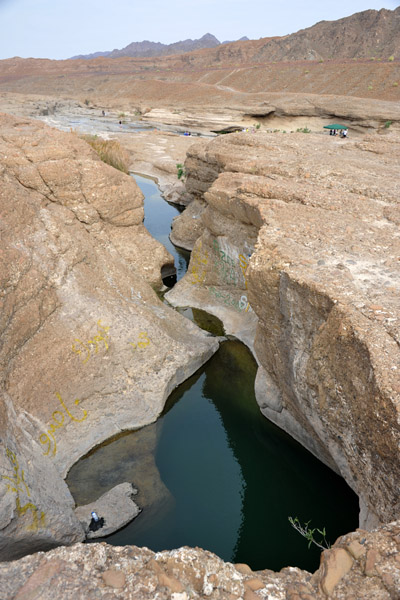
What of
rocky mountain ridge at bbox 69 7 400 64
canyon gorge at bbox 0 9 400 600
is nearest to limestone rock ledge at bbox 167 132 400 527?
canyon gorge at bbox 0 9 400 600

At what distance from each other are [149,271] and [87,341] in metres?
4.39

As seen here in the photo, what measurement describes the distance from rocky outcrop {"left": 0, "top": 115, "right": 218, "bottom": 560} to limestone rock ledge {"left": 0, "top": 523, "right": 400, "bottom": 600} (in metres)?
1.96

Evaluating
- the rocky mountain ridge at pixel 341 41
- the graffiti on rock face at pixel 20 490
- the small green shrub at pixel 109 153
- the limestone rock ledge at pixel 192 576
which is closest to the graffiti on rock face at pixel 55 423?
the graffiti on rock face at pixel 20 490

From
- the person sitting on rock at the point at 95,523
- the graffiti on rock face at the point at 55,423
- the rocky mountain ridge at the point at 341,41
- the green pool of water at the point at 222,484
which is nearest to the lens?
the person sitting on rock at the point at 95,523

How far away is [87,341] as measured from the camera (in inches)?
325

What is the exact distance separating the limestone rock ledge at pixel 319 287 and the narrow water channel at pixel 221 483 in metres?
0.56

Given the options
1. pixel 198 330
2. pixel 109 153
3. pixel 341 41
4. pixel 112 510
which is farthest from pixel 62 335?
pixel 341 41

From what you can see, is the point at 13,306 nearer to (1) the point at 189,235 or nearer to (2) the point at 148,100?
(1) the point at 189,235

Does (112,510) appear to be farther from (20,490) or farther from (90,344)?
(90,344)

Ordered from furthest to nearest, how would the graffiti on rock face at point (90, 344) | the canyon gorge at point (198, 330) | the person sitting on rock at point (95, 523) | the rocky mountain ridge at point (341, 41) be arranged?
the rocky mountain ridge at point (341, 41), the graffiti on rock face at point (90, 344), the person sitting on rock at point (95, 523), the canyon gorge at point (198, 330)

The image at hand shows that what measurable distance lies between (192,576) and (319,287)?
3637mm

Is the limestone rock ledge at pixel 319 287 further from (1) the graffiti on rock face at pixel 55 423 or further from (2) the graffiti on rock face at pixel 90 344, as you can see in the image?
(1) the graffiti on rock face at pixel 55 423

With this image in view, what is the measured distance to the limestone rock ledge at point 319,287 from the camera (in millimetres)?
4859

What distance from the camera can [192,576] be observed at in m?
3.54
